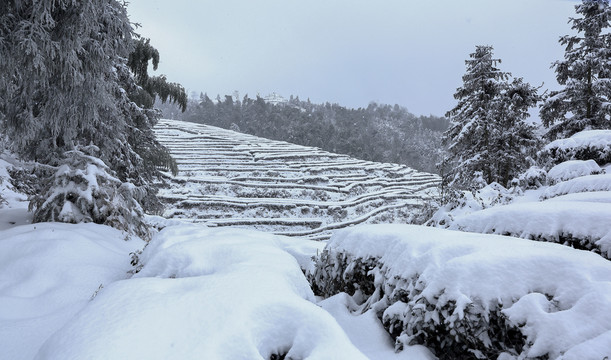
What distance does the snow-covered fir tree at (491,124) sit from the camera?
1504 centimetres

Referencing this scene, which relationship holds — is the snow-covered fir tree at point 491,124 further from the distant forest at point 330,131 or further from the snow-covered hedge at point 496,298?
the distant forest at point 330,131

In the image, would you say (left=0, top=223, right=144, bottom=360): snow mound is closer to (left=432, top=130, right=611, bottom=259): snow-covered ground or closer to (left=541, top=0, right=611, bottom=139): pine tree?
(left=432, top=130, right=611, bottom=259): snow-covered ground

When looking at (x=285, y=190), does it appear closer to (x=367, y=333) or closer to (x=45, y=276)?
(x=45, y=276)

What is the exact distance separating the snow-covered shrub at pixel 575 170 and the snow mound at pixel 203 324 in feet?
22.0

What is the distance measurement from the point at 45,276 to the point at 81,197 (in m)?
2.20

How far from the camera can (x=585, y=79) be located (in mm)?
13734

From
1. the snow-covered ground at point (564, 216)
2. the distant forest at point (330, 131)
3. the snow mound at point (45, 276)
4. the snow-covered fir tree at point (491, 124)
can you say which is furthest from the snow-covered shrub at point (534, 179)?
the distant forest at point (330, 131)

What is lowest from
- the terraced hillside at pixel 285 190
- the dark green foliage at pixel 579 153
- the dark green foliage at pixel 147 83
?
the terraced hillside at pixel 285 190

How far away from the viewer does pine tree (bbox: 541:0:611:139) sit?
43.1 feet

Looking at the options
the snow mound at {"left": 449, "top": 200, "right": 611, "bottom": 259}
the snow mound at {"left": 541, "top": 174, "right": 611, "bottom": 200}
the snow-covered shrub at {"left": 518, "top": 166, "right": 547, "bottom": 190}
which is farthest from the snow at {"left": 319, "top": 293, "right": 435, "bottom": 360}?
the snow-covered shrub at {"left": 518, "top": 166, "right": 547, "bottom": 190}

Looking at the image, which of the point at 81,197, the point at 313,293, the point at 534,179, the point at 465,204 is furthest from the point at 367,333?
the point at 534,179

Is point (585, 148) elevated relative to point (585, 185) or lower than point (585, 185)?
elevated

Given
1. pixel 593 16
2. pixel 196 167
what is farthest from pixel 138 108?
pixel 196 167

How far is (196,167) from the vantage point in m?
30.1
